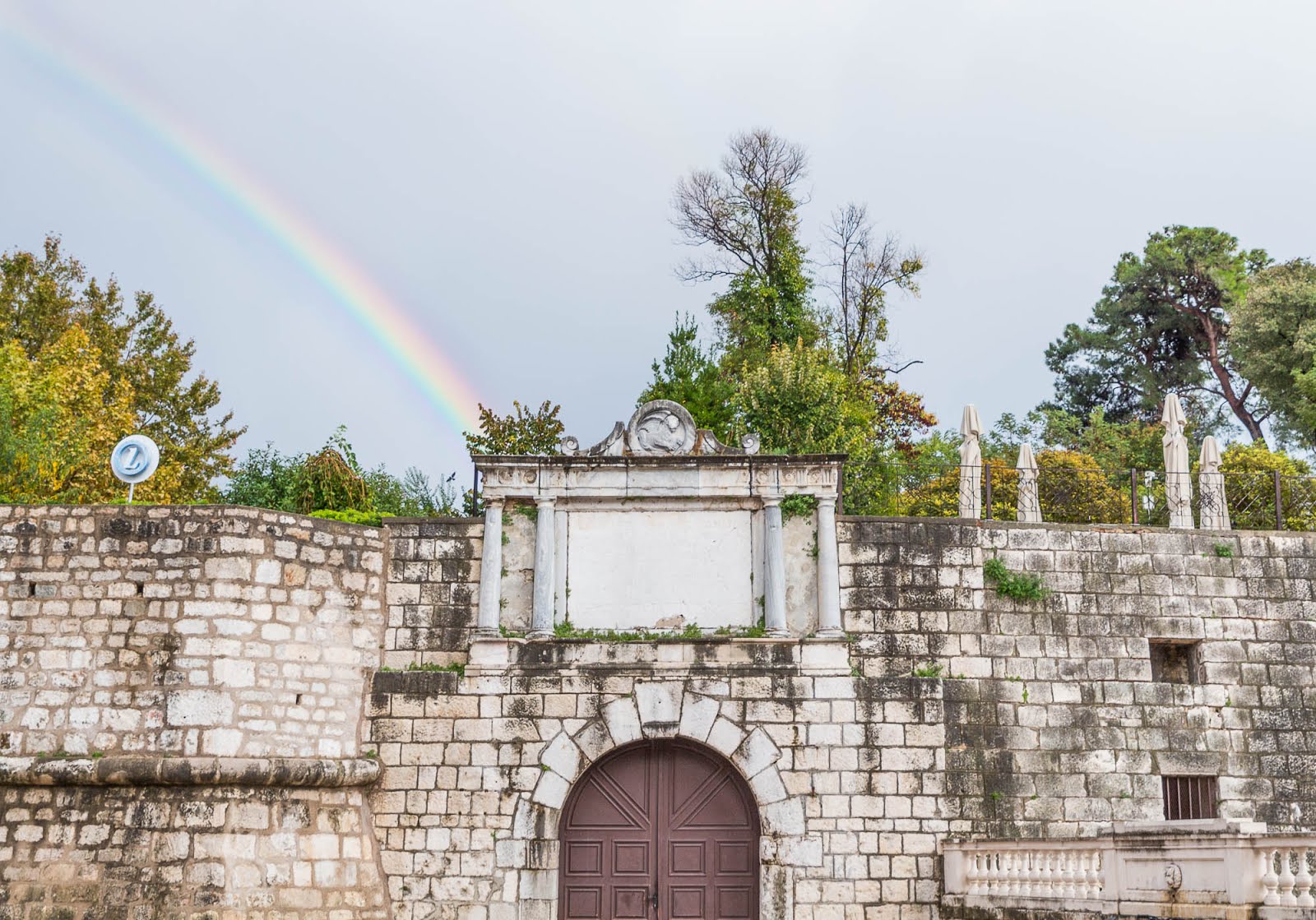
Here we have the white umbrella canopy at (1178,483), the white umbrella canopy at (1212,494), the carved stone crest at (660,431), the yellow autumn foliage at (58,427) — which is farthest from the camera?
the yellow autumn foliage at (58,427)

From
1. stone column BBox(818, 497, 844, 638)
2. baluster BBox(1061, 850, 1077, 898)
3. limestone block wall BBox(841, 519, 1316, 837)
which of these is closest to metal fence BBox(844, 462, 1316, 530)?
limestone block wall BBox(841, 519, 1316, 837)

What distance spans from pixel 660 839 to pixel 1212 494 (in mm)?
7351

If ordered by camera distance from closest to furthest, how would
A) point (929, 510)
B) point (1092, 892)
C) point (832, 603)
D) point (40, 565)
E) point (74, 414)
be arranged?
1. point (1092, 892)
2. point (40, 565)
3. point (832, 603)
4. point (74, 414)
5. point (929, 510)

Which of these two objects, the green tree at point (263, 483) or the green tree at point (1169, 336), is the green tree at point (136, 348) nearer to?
the green tree at point (263, 483)

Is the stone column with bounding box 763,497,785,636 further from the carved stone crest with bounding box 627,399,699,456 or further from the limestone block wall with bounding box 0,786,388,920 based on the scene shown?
the limestone block wall with bounding box 0,786,388,920

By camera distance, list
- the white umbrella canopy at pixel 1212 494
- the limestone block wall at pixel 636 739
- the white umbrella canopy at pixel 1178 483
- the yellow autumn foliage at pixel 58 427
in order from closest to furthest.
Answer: the limestone block wall at pixel 636 739
the white umbrella canopy at pixel 1178 483
the white umbrella canopy at pixel 1212 494
the yellow autumn foliage at pixel 58 427

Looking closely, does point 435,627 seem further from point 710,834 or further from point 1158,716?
point 1158,716

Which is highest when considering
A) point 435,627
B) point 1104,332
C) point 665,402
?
point 1104,332

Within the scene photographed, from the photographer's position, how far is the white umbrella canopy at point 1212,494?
13594mm

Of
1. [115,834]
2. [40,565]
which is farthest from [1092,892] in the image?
[40,565]

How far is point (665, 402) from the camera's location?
12.5m

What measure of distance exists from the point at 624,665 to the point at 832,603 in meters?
2.20

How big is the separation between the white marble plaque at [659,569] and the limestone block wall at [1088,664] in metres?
1.16

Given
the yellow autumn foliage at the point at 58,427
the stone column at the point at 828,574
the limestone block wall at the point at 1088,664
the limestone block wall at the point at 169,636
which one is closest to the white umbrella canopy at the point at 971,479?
the limestone block wall at the point at 1088,664
